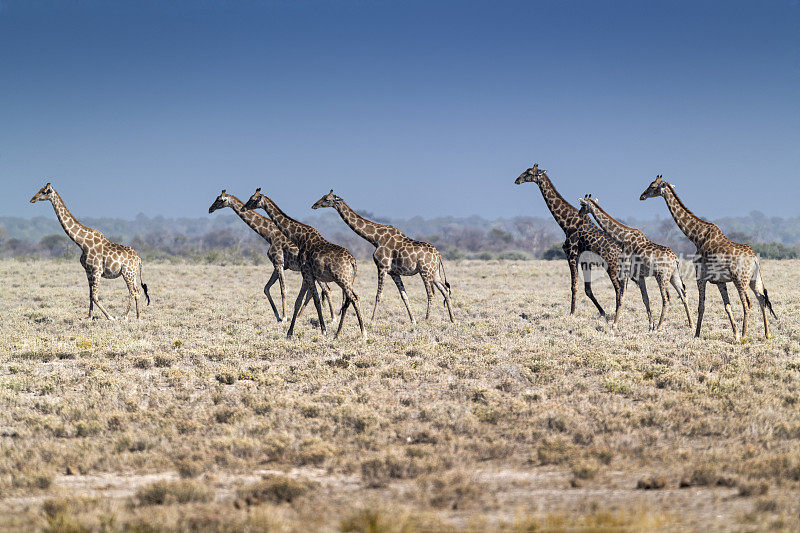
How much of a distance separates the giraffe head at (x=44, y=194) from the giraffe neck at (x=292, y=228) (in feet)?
20.7

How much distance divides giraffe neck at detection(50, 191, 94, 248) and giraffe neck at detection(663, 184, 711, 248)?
1496 centimetres

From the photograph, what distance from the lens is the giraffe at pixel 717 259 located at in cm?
1285

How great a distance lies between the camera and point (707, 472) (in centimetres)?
601

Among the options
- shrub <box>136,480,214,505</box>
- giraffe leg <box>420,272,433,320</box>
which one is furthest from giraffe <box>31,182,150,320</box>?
shrub <box>136,480,214,505</box>

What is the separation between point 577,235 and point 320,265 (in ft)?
22.2

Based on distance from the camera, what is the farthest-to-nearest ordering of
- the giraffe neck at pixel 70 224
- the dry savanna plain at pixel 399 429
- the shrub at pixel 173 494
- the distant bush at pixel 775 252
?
the distant bush at pixel 775 252, the giraffe neck at pixel 70 224, the shrub at pixel 173 494, the dry savanna plain at pixel 399 429

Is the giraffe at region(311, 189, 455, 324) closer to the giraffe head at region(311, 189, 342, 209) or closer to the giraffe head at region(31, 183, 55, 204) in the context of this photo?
the giraffe head at region(311, 189, 342, 209)

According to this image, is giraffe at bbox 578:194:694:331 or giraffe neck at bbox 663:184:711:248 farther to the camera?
giraffe at bbox 578:194:694:331

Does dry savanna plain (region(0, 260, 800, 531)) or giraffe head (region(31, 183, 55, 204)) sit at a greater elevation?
giraffe head (region(31, 183, 55, 204))

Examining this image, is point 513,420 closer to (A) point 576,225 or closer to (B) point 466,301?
(A) point 576,225

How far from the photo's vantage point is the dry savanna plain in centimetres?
535

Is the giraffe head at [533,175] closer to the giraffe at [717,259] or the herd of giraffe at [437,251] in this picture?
the herd of giraffe at [437,251]

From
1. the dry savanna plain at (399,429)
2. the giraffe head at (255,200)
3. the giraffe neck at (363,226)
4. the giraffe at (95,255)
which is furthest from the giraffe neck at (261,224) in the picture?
the giraffe at (95,255)

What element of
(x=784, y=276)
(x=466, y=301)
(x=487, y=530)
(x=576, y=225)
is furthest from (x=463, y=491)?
(x=784, y=276)
